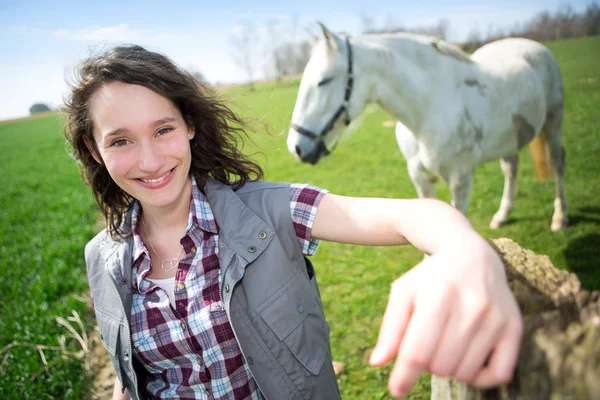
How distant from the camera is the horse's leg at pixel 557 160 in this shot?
12.5 feet

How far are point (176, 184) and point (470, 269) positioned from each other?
1138 mm

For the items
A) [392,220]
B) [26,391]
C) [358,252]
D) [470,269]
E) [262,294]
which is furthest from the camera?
[358,252]

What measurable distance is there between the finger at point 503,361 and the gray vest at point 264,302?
33.5 inches

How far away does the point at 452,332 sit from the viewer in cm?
45

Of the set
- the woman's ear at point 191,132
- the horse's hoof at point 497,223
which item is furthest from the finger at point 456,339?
the horse's hoof at point 497,223

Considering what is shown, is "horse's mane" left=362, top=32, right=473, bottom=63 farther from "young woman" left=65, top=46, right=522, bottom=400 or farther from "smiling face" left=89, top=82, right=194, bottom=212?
"smiling face" left=89, top=82, right=194, bottom=212

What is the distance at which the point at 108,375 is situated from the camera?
302 cm

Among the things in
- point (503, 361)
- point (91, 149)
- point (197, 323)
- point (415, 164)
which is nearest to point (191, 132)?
point (91, 149)

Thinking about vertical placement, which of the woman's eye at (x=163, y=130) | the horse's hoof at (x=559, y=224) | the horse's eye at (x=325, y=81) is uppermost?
the horse's eye at (x=325, y=81)

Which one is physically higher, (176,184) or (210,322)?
(176,184)

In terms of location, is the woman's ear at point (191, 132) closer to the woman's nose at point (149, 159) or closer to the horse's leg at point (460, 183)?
the woman's nose at point (149, 159)

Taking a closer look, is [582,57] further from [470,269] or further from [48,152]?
[48,152]

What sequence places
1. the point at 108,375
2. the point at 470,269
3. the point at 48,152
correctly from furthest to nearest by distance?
the point at 48,152
the point at 108,375
the point at 470,269

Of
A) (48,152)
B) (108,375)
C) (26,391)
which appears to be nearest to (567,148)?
(108,375)
